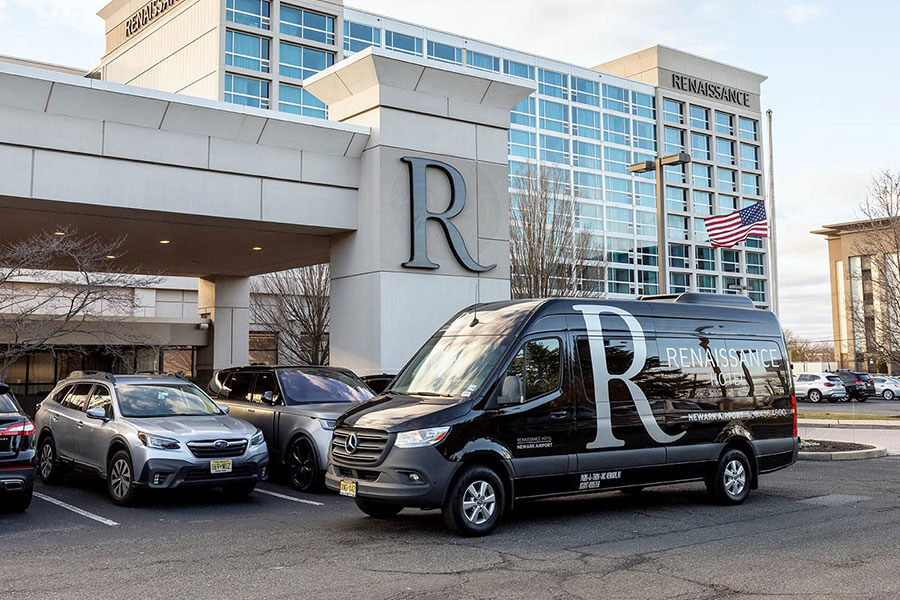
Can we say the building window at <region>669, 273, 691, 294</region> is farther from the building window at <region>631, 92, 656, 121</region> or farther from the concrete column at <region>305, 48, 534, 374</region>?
the concrete column at <region>305, 48, 534, 374</region>

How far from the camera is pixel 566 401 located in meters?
9.79

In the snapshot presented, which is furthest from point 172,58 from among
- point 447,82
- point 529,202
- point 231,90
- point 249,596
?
point 249,596

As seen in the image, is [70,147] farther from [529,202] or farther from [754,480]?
[529,202]

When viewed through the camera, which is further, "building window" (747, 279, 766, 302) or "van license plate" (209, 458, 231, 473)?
"building window" (747, 279, 766, 302)

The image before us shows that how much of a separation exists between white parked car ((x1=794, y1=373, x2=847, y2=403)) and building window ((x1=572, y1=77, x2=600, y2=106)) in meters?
32.8

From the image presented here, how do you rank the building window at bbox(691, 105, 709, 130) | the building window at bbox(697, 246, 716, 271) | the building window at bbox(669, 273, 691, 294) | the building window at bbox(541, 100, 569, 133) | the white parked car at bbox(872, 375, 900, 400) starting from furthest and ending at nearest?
the building window at bbox(691, 105, 709, 130), the building window at bbox(697, 246, 716, 271), the building window at bbox(669, 273, 691, 294), the building window at bbox(541, 100, 569, 133), the white parked car at bbox(872, 375, 900, 400)

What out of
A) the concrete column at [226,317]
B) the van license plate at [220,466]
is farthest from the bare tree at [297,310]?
the van license plate at [220,466]

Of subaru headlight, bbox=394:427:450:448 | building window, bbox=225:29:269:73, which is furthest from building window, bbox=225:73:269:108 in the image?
subaru headlight, bbox=394:427:450:448

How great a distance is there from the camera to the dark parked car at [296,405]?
12.4 meters

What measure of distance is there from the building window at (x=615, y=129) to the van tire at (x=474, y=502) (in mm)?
66578

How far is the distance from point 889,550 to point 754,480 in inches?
129

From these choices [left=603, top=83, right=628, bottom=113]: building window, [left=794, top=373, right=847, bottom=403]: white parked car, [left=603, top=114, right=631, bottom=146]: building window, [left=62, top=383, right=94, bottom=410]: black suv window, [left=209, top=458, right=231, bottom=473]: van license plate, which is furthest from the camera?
[left=603, top=83, right=628, bottom=113]: building window

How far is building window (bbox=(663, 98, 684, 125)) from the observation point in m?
77.1

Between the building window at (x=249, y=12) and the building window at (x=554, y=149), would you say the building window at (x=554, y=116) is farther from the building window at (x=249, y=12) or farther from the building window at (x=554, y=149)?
the building window at (x=249, y=12)
